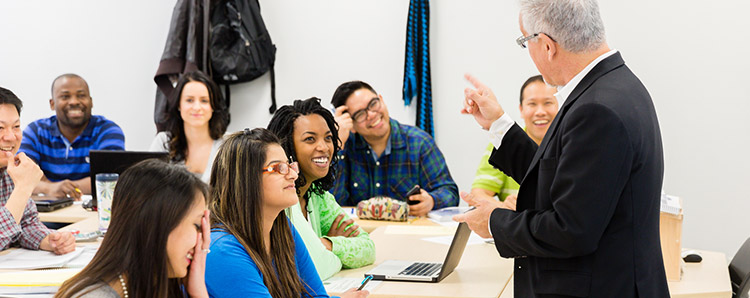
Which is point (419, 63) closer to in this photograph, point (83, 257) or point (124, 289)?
point (83, 257)

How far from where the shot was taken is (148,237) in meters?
1.38

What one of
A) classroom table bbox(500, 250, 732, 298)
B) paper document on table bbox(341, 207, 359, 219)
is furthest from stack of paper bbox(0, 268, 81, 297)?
paper document on table bbox(341, 207, 359, 219)

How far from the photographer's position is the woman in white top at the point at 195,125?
419cm

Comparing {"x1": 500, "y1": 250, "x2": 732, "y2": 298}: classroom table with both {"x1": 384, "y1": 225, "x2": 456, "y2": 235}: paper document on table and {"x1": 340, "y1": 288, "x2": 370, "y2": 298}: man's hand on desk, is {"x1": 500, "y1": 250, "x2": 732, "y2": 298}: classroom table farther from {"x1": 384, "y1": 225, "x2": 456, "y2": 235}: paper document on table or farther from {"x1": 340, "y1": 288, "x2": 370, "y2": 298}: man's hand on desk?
{"x1": 384, "y1": 225, "x2": 456, "y2": 235}: paper document on table

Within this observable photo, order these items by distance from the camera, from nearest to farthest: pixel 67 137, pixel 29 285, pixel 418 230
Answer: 1. pixel 29 285
2. pixel 418 230
3. pixel 67 137

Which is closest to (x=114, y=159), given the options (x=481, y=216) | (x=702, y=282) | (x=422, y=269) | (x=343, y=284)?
(x=343, y=284)

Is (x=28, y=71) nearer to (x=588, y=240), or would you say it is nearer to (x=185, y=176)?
(x=185, y=176)

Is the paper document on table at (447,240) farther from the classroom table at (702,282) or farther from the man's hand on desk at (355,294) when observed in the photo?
the man's hand on desk at (355,294)

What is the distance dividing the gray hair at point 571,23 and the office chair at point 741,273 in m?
1.36

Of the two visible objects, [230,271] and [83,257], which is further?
[83,257]

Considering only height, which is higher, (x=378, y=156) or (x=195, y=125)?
(x=195, y=125)

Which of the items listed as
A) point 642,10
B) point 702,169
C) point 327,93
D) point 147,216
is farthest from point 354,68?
point 147,216

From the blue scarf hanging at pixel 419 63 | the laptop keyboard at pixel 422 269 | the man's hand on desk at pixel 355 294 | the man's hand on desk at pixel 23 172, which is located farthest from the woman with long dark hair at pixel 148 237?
the blue scarf hanging at pixel 419 63

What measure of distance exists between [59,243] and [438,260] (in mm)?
1412
